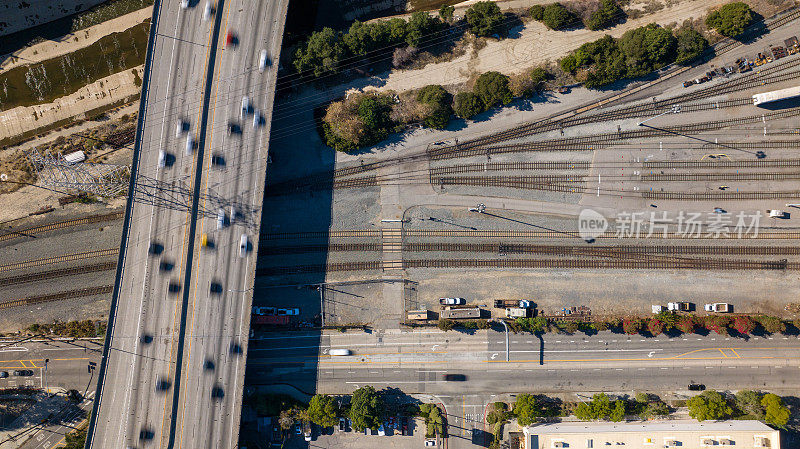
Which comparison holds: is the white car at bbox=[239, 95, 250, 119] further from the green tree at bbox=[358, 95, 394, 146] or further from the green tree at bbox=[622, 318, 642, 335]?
the green tree at bbox=[622, 318, 642, 335]

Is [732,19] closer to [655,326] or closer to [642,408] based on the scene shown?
[655,326]

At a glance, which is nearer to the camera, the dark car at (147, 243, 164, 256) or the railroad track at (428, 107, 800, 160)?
the dark car at (147, 243, 164, 256)

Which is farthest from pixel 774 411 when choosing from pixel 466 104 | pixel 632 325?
pixel 466 104

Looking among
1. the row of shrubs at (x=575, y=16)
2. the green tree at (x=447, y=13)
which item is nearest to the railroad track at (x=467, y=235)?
the row of shrubs at (x=575, y=16)

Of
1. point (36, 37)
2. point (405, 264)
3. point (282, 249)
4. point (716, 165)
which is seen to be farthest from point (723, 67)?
point (36, 37)

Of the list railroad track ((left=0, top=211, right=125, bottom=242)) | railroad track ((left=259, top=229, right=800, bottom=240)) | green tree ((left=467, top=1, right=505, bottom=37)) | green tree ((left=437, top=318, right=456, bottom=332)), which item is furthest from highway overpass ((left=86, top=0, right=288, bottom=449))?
green tree ((left=467, top=1, right=505, bottom=37))

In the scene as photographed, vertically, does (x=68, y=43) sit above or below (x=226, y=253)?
above
